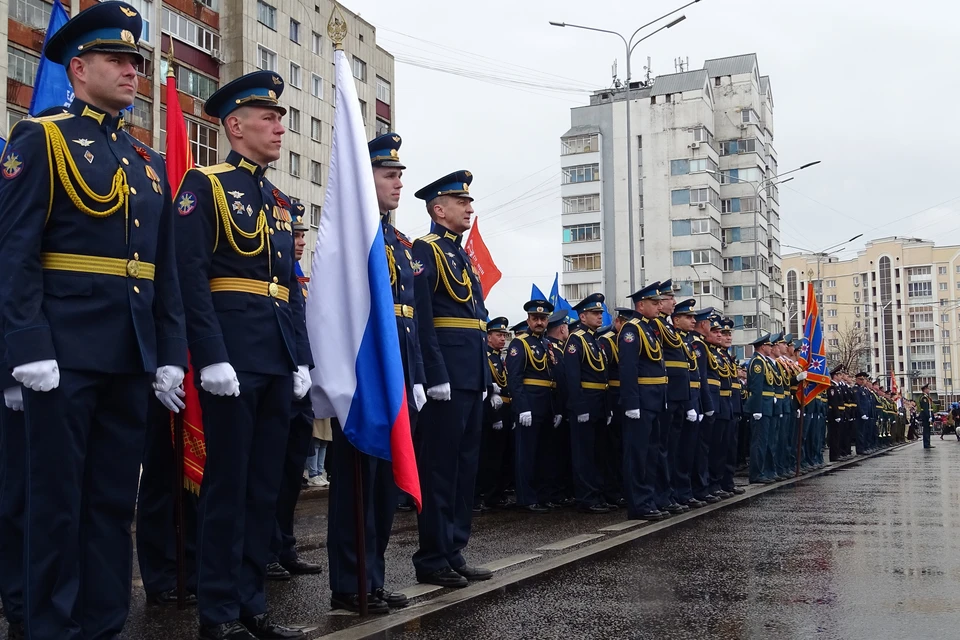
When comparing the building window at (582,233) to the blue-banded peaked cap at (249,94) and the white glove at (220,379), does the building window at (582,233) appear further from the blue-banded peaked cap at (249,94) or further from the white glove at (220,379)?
the white glove at (220,379)

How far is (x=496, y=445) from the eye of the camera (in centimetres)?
1396

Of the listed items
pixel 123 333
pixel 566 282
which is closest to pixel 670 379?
pixel 123 333

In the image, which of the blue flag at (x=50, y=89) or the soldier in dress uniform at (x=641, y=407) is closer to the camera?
the blue flag at (x=50, y=89)

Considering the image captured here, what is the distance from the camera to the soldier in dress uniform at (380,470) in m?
5.68

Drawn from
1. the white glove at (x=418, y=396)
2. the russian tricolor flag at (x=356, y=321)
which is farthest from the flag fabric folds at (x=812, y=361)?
the russian tricolor flag at (x=356, y=321)

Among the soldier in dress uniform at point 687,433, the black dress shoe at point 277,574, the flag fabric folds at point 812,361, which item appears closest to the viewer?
the black dress shoe at point 277,574

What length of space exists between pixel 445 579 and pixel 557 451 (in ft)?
23.7

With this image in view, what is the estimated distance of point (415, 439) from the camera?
7047mm

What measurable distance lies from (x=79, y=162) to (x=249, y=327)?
1.13 meters

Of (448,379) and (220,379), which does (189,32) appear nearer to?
(448,379)

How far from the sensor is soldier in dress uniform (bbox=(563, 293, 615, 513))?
Answer: 12305 mm

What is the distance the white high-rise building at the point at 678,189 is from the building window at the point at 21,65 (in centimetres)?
4954

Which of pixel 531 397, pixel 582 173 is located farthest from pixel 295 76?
pixel 582 173

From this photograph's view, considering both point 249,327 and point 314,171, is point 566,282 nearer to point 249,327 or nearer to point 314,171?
point 314,171
